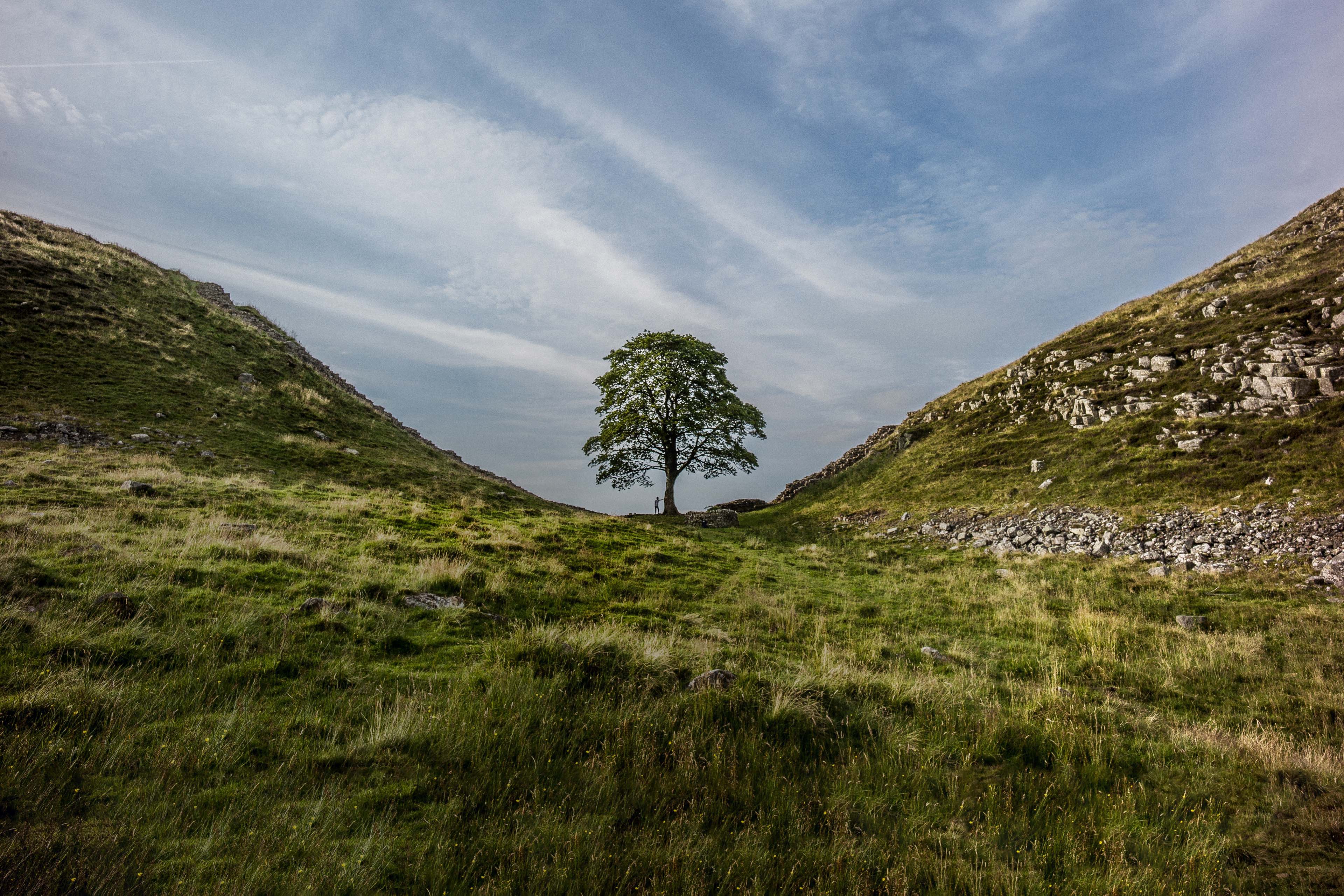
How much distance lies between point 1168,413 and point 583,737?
→ 1246 inches

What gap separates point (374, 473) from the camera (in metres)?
23.9

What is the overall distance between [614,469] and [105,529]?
31.3m

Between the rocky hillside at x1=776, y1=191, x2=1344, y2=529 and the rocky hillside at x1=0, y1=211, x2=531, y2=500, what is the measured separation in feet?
86.9

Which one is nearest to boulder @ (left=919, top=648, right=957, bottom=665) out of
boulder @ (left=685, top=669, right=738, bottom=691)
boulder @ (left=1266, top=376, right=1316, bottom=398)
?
boulder @ (left=685, top=669, right=738, bottom=691)

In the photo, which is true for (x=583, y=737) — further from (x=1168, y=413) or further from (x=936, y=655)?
(x=1168, y=413)

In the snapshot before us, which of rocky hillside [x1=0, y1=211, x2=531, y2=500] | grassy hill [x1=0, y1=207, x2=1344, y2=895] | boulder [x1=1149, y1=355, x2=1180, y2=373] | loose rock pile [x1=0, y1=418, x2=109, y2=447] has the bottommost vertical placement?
grassy hill [x1=0, y1=207, x2=1344, y2=895]

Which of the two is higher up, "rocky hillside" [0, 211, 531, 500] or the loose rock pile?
"rocky hillside" [0, 211, 531, 500]

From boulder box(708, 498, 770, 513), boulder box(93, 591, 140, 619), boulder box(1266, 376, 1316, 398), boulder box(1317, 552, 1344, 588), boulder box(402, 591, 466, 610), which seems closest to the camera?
boulder box(93, 591, 140, 619)

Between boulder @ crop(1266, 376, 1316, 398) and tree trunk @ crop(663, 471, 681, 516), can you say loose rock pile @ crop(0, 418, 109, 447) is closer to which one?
tree trunk @ crop(663, 471, 681, 516)

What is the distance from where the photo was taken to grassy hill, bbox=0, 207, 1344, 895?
3.91 m

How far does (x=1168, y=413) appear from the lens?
25.3 metres

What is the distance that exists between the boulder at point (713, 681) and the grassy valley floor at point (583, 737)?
5.9 inches

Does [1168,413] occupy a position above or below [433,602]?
above

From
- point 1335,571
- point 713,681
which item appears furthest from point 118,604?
point 1335,571
